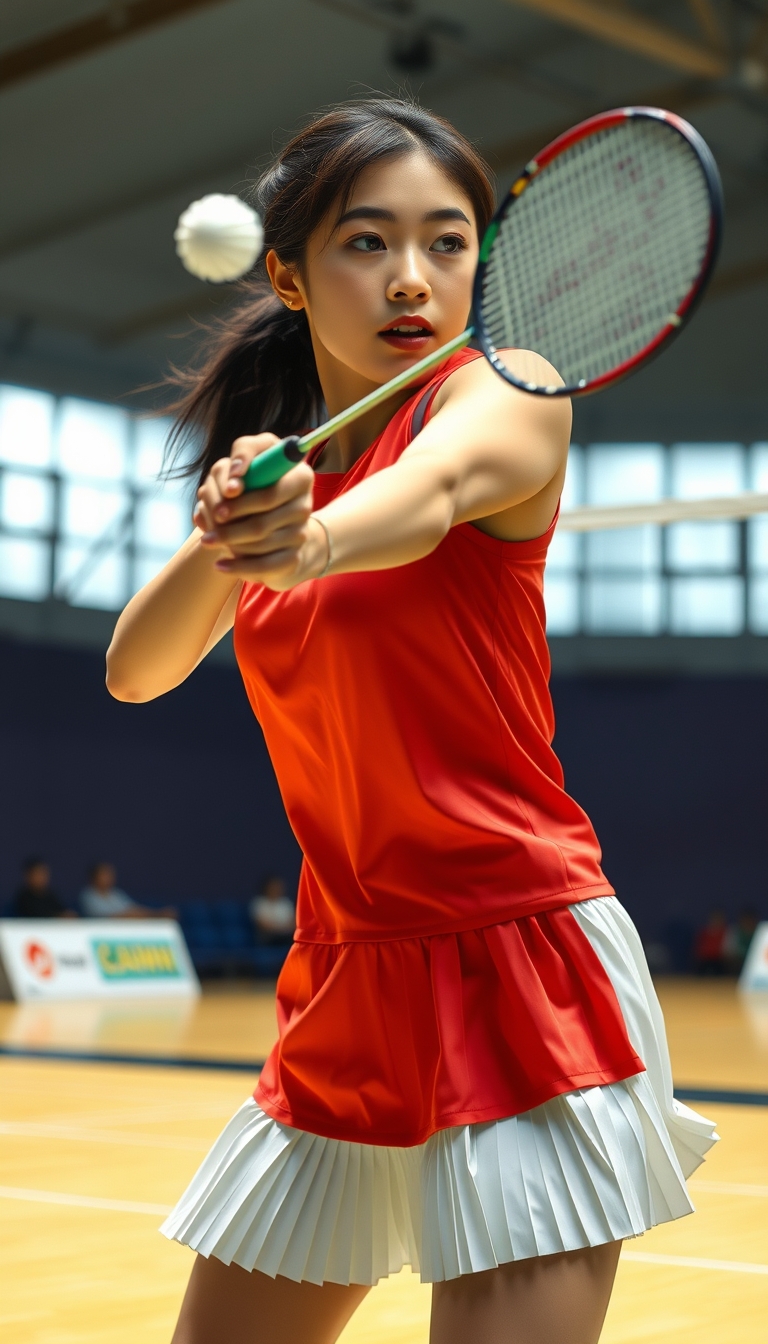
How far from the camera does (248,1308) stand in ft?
5.58

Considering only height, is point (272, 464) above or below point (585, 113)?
below

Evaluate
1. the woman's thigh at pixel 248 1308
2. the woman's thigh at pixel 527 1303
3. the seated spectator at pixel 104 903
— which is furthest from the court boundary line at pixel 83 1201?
the seated spectator at pixel 104 903

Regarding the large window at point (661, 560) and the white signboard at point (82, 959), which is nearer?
the white signboard at point (82, 959)

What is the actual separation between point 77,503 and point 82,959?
7.62m

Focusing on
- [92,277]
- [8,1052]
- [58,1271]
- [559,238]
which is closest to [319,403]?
[559,238]

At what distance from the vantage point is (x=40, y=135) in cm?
1659

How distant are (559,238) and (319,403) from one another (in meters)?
0.60

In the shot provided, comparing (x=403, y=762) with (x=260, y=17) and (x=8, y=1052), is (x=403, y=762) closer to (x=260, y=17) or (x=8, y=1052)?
(x=8, y=1052)

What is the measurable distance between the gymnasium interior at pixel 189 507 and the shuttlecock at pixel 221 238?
5153 millimetres

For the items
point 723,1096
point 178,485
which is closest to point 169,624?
point 723,1096

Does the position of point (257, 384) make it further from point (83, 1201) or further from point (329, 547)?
point (83, 1201)

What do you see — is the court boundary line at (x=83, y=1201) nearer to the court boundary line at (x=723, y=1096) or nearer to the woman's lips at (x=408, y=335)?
the court boundary line at (x=723, y=1096)

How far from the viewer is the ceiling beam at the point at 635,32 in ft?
45.5

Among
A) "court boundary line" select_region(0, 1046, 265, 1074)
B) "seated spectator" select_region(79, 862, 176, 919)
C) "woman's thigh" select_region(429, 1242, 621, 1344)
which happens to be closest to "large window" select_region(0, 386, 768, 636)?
"seated spectator" select_region(79, 862, 176, 919)
